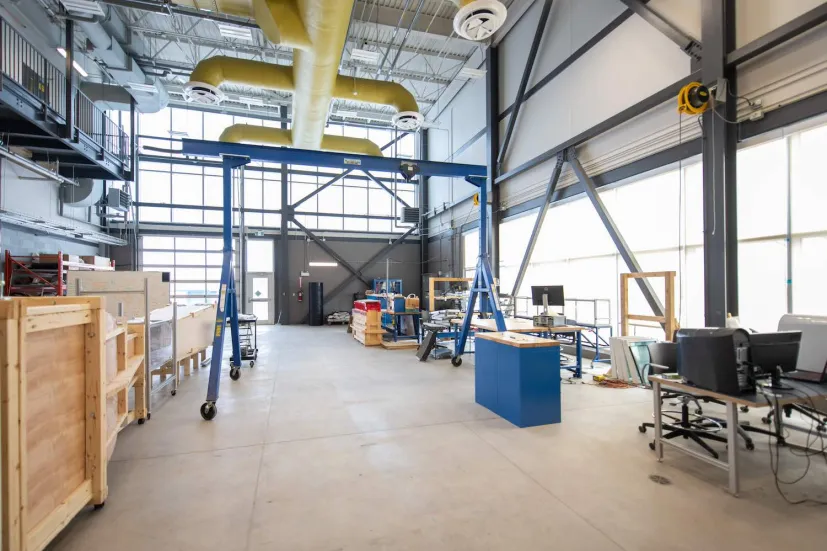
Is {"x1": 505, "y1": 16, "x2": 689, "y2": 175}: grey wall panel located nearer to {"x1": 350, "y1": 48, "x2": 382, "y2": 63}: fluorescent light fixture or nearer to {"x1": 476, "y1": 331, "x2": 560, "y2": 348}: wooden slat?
{"x1": 350, "y1": 48, "x2": 382, "y2": 63}: fluorescent light fixture

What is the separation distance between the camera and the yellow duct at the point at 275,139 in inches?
302

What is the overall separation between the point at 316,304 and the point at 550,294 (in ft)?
33.3

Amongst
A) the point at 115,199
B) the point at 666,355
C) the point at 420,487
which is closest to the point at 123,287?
the point at 420,487

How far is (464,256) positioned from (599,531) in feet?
35.5

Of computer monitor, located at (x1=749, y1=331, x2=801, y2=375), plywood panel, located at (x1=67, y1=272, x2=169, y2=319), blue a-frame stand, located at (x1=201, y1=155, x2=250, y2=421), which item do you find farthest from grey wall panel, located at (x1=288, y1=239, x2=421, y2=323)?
computer monitor, located at (x1=749, y1=331, x2=801, y2=375)

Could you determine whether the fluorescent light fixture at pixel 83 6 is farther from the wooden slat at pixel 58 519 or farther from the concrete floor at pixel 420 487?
the wooden slat at pixel 58 519

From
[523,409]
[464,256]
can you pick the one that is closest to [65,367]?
[523,409]

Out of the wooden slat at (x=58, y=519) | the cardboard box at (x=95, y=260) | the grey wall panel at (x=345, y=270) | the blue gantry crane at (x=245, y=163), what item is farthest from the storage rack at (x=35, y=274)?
the grey wall panel at (x=345, y=270)

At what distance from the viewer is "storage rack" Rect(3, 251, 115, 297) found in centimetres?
704

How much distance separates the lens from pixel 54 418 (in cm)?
192

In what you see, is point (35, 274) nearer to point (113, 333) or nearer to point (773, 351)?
point (113, 333)

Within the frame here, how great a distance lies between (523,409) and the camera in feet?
11.9

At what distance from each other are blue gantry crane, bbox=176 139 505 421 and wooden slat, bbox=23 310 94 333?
2.08 meters

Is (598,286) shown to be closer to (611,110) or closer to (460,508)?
(611,110)
